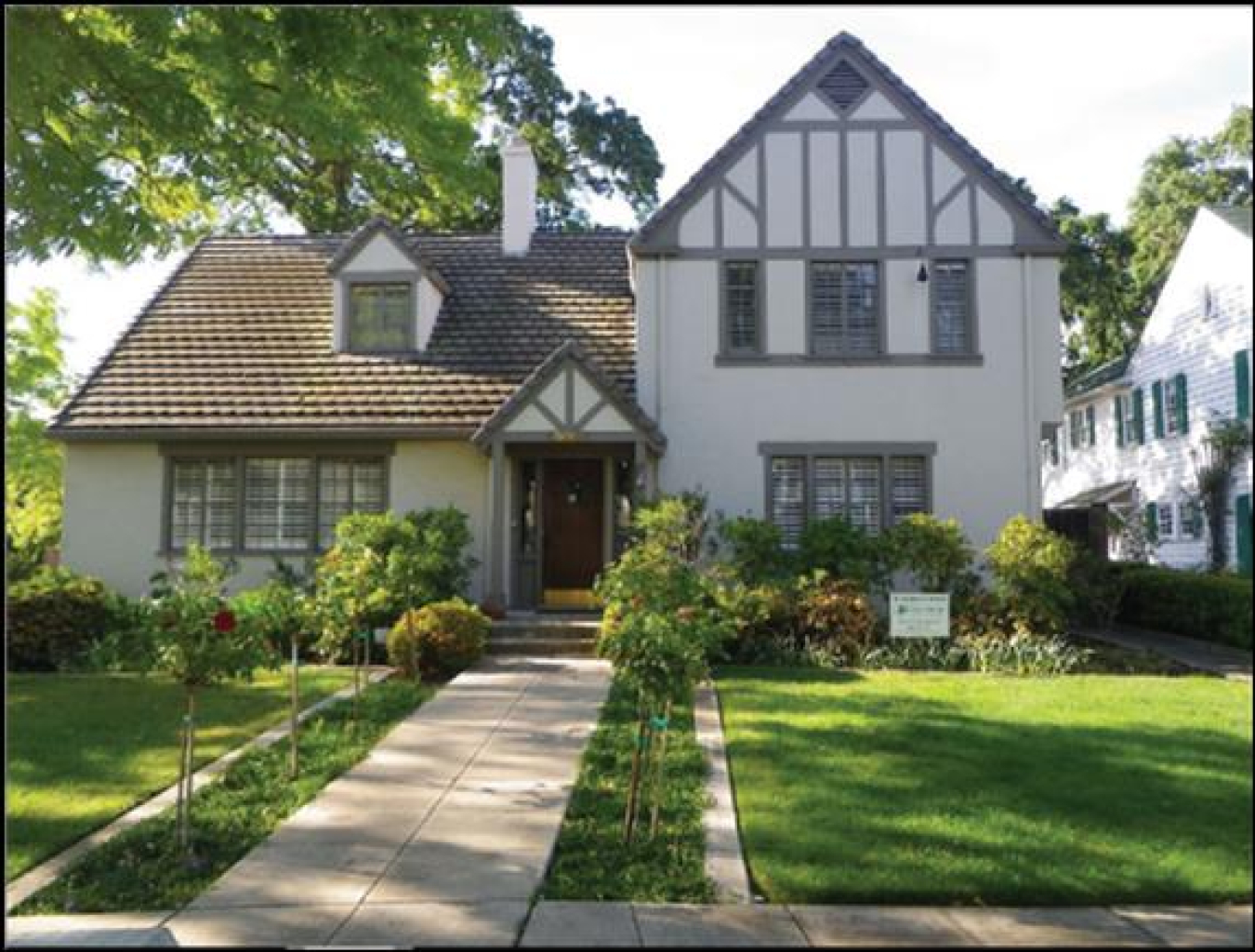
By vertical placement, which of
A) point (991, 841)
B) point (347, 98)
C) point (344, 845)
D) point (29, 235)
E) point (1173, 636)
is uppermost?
point (347, 98)

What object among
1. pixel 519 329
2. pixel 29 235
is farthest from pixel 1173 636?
pixel 519 329

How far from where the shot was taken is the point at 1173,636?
2568mm

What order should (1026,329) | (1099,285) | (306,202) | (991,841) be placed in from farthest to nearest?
(306,202) → (1026,329) → (991,841) → (1099,285)

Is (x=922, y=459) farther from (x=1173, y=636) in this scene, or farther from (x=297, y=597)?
(x=1173, y=636)

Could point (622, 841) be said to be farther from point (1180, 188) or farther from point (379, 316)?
point (379, 316)

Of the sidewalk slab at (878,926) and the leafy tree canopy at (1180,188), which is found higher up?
the leafy tree canopy at (1180,188)

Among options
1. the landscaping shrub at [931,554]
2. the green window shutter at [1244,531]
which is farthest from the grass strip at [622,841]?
the landscaping shrub at [931,554]

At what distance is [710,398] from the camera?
1383 centimetres

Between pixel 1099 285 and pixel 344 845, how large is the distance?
476 centimetres

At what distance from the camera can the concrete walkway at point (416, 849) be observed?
14.0ft

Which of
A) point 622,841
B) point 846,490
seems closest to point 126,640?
point 622,841

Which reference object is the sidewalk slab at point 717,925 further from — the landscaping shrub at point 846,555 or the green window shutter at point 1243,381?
the landscaping shrub at point 846,555

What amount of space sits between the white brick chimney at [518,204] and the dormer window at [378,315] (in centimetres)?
262

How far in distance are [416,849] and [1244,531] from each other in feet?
15.8
